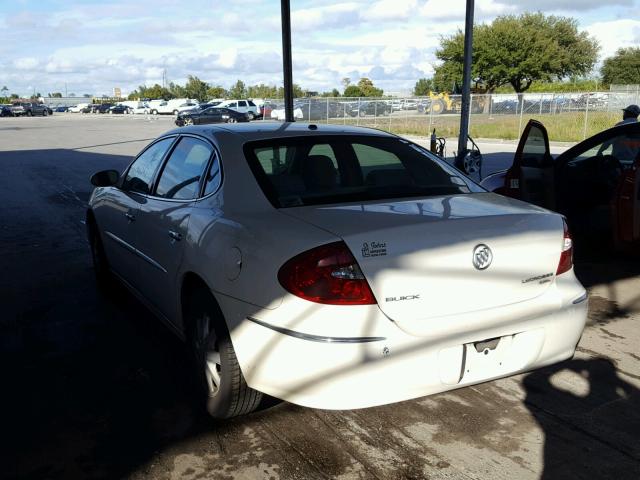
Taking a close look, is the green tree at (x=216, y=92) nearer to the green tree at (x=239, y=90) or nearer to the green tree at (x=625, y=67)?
the green tree at (x=239, y=90)

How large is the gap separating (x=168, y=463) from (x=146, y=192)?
2.08 metres

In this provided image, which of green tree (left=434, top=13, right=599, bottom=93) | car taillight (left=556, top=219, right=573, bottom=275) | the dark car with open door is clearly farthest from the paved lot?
green tree (left=434, top=13, right=599, bottom=93)

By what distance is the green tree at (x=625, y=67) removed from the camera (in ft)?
213

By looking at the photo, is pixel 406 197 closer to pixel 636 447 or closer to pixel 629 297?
pixel 636 447

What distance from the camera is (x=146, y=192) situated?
14.9 ft

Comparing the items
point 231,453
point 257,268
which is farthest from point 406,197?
point 231,453

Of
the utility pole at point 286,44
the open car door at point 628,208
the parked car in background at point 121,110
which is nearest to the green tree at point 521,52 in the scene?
the parked car in background at point 121,110

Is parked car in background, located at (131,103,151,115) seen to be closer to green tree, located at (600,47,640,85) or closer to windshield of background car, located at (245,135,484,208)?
green tree, located at (600,47,640,85)

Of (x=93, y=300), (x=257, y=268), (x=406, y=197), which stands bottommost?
(x=93, y=300)

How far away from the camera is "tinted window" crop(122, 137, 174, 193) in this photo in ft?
15.1

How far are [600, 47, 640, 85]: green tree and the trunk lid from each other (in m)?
69.7

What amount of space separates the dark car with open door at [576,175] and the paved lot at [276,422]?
1991 mm

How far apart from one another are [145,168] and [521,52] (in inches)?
2238

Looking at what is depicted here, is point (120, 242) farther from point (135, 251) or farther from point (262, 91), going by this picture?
point (262, 91)
